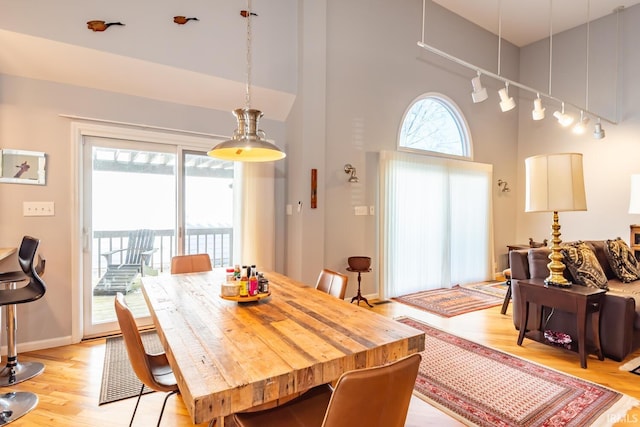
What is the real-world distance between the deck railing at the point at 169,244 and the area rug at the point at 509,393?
2512 millimetres

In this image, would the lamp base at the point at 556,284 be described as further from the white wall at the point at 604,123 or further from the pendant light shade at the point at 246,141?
the white wall at the point at 604,123

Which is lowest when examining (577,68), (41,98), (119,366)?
(119,366)

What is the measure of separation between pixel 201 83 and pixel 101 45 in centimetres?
88

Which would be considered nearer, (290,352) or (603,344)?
(290,352)

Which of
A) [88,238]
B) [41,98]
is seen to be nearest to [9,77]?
[41,98]

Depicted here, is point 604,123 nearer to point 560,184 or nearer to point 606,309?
point 560,184

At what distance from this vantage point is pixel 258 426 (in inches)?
50.5

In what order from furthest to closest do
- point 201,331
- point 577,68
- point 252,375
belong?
point 577,68
point 201,331
point 252,375

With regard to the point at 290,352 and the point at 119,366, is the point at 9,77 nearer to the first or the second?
the point at 119,366

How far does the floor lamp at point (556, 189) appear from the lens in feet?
9.11

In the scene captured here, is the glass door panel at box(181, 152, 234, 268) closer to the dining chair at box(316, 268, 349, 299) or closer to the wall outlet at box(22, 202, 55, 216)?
the wall outlet at box(22, 202, 55, 216)

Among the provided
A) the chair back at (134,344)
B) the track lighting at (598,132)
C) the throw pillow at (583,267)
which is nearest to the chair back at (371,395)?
the chair back at (134,344)

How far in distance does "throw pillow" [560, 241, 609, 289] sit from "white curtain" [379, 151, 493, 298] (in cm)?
200

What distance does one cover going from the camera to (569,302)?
2.74 meters
